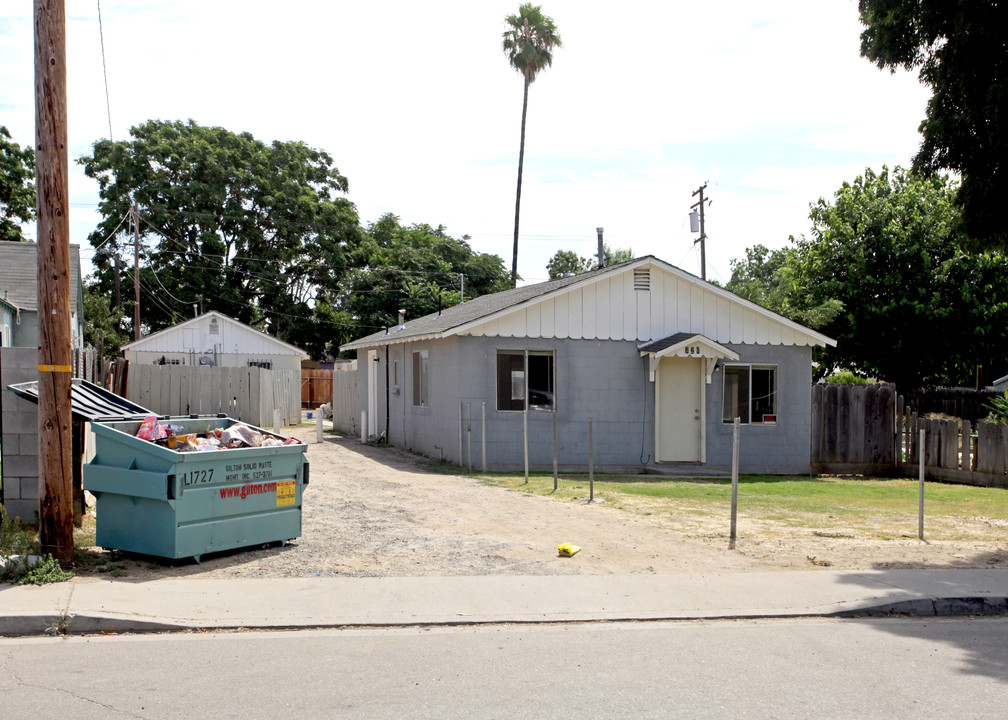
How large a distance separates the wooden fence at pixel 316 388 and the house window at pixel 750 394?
2891 centimetres

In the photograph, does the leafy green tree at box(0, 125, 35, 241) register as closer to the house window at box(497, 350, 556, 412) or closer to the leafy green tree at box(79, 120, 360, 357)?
the leafy green tree at box(79, 120, 360, 357)

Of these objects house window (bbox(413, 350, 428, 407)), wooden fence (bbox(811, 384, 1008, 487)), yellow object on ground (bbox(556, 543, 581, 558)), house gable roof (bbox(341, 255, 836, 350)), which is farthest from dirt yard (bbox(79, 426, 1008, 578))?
wooden fence (bbox(811, 384, 1008, 487))

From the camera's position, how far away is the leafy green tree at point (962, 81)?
34.8ft

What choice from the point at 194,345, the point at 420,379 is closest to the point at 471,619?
the point at 420,379

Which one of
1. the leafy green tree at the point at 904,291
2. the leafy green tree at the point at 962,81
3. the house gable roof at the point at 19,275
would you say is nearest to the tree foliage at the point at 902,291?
the leafy green tree at the point at 904,291

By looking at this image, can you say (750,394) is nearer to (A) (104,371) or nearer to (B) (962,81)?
(B) (962,81)

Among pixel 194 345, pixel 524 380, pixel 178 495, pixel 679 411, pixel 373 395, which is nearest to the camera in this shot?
pixel 178 495

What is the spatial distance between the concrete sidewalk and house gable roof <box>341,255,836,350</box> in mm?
9832

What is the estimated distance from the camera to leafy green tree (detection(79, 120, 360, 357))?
4844cm

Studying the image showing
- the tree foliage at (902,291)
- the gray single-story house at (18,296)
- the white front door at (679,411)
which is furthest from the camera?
the tree foliage at (902,291)

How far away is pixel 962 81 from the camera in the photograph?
35.6 feet

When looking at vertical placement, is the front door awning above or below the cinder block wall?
above

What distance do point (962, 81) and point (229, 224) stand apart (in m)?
44.8

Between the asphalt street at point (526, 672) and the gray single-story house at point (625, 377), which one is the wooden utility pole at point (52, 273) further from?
the gray single-story house at point (625, 377)
